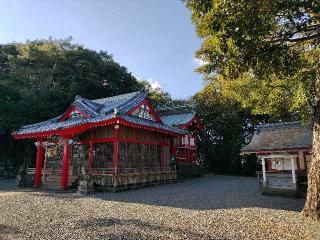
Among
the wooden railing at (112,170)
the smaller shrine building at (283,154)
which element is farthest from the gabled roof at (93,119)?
the smaller shrine building at (283,154)

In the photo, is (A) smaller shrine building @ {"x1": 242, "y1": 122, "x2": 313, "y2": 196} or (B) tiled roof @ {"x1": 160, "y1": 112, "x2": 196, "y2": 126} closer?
(A) smaller shrine building @ {"x1": 242, "y1": 122, "x2": 313, "y2": 196}

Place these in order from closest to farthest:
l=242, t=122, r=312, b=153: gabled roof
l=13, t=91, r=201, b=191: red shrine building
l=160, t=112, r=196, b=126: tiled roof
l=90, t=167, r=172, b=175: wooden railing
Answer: l=242, t=122, r=312, b=153: gabled roof, l=13, t=91, r=201, b=191: red shrine building, l=90, t=167, r=172, b=175: wooden railing, l=160, t=112, r=196, b=126: tiled roof

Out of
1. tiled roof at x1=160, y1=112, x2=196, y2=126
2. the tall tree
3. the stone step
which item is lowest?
the stone step

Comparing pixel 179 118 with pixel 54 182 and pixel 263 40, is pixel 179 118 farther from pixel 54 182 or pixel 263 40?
pixel 263 40

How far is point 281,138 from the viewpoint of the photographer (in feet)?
57.2

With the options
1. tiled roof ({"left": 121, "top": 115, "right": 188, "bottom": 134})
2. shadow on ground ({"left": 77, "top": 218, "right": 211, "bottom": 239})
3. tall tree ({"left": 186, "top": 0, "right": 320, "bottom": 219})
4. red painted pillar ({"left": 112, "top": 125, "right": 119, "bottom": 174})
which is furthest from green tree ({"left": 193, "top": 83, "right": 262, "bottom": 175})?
shadow on ground ({"left": 77, "top": 218, "right": 211, "bottom": 239})

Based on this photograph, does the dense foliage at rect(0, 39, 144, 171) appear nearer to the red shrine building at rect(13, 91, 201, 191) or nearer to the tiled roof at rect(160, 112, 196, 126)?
the red shrine building at rect(13, 91, 201, 191)

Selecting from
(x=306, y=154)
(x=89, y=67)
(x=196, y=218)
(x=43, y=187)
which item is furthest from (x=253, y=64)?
(x=89, y=67)

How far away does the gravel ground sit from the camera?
282 inches

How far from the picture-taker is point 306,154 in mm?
17766

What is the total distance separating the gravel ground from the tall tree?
187cm

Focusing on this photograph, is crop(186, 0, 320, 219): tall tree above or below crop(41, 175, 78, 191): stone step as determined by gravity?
above

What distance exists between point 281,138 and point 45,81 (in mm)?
21262

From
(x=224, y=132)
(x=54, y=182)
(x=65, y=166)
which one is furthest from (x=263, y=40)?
(x=224, y=132)
